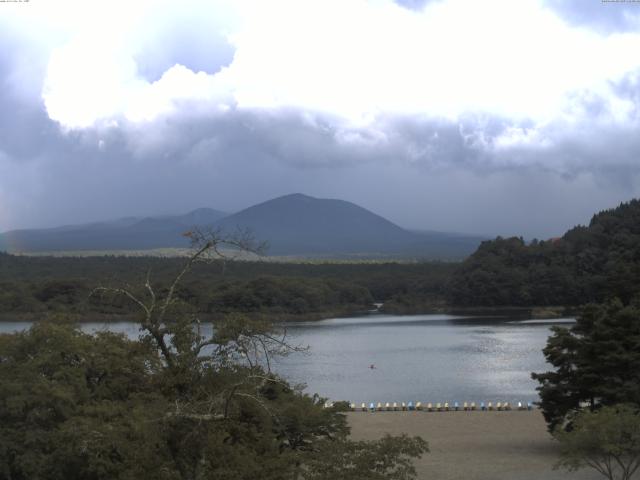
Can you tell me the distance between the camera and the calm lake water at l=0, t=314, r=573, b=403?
1258 inches

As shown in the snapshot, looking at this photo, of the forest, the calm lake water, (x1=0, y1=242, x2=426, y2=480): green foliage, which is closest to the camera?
(x1=0, y1=242, x2=426, y2=480): green foliage

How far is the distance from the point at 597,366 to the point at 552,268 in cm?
6522

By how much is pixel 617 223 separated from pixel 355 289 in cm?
2868

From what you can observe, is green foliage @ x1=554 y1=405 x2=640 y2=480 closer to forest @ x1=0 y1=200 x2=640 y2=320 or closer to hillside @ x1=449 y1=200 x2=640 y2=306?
forest @ x1=0 y1=200 x2=640 y2=320

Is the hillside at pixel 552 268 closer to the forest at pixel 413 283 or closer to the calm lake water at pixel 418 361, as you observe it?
the forest at pixel 413 283

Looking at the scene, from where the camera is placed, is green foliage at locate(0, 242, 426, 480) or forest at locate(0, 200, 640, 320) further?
forest at locate(0, 200, 640, 320)

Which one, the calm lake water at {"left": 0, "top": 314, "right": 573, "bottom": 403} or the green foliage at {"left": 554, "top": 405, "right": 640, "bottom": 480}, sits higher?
the green foliage at {"left": 554, "top": 405, "right": 640, "bottom": 480}

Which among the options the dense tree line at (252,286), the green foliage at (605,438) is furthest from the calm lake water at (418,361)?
the green foliage at (605,438)

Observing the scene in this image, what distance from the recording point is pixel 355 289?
84375mm

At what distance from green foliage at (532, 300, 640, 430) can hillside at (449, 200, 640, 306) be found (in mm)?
58428

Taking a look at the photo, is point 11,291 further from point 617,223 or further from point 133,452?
point 133,452

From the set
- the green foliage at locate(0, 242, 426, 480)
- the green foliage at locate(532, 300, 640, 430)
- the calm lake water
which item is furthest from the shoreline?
the green foliage at locate(0, 242, 426, 480)

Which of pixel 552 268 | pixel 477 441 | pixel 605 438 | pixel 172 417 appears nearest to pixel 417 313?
pixel 552 268

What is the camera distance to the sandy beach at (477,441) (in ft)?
55.6
